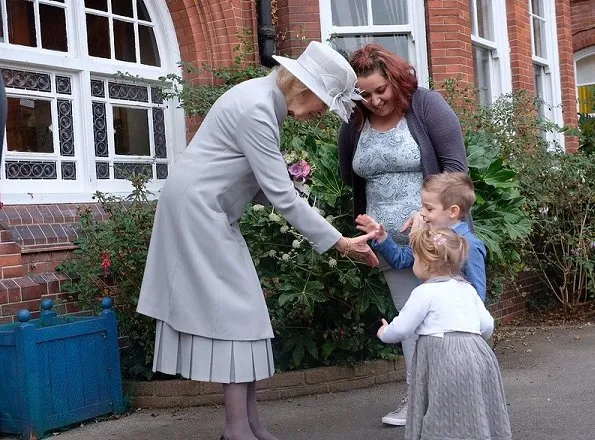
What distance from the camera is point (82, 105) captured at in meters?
6.57

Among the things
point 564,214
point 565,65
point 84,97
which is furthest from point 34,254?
point 565,65

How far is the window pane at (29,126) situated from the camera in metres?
6.19

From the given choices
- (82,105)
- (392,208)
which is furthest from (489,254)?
(82,105)

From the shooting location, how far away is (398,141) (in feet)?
13.3

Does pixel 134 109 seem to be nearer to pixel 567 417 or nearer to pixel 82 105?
pixel 82 105

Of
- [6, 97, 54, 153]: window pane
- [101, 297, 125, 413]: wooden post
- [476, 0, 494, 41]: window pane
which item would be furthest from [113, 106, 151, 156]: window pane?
[476, 0, 494, 41]: window pane

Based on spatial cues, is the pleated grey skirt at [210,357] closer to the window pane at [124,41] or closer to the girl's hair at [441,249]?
the girl's hair at [441,249]

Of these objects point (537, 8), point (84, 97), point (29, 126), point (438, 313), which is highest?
point (537, 8)

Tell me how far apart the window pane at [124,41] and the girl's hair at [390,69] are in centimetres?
350

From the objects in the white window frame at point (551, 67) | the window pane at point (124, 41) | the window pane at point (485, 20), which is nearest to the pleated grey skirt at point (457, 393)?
the window pane at point (124, 41)

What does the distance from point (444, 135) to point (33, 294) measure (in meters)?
2.79

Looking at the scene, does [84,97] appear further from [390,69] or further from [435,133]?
[435,133]

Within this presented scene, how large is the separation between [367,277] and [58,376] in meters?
1.92

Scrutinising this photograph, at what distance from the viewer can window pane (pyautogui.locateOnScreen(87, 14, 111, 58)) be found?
22.3 feet
